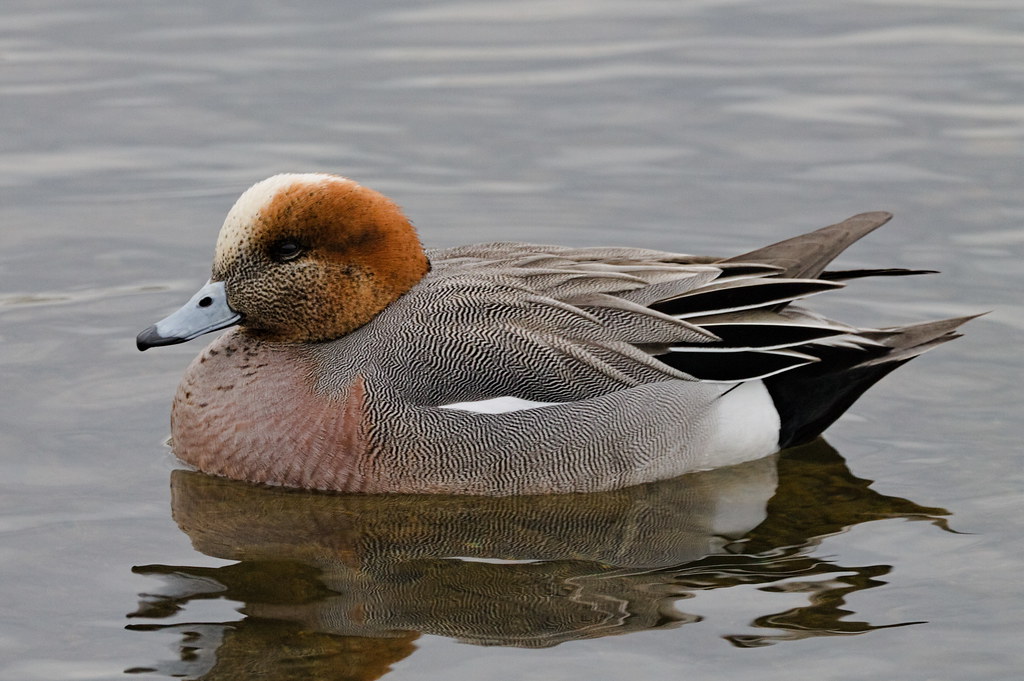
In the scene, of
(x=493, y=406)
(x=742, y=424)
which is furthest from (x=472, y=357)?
(x=742, y=424)

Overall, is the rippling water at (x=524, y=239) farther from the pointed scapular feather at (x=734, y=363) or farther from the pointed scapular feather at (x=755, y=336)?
the pointed scapular feather at (x=755, y=336)

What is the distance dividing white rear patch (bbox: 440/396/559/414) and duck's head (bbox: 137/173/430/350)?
0.58 m

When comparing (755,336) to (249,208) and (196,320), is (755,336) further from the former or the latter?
(196,320)

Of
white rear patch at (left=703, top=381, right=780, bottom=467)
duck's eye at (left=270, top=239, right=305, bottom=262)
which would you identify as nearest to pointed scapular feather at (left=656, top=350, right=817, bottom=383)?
white rear patch at (left=703, top=381, right=780, bottom=467)

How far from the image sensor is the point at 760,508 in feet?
Answer: 21.5

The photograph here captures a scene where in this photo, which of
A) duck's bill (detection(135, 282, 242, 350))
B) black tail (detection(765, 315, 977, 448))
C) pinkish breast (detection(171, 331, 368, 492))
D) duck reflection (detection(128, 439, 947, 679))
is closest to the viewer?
duck reflection (detection(128, 439, 947, 679))

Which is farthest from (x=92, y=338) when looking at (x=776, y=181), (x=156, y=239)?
(x=776, y=181)

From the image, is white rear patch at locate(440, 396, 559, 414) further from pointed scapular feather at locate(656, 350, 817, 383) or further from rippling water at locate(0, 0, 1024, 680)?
pointed scapular feather at locate(656, 350, 817, 383)

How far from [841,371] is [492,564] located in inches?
69.5

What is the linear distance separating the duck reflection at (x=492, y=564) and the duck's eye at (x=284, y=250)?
37.2 inches

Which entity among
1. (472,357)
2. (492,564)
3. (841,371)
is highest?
(472,357)

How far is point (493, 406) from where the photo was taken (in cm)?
641

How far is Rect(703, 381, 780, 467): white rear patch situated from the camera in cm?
671

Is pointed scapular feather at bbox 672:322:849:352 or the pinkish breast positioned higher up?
pointed scapular feather at bbox 672:322:849:352
